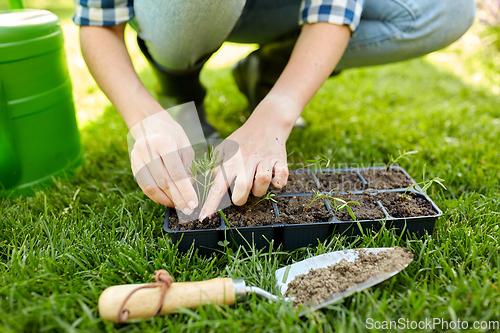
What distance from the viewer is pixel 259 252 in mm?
1162

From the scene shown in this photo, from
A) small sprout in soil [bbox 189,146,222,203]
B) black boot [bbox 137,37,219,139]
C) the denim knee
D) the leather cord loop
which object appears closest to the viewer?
the leather cord loop

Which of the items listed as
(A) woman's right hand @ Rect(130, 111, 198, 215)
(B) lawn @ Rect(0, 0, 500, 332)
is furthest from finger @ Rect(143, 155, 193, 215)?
(B) lawn @ Rect(0, 0, 500, 332)

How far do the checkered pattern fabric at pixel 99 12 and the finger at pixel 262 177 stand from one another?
2.77ft

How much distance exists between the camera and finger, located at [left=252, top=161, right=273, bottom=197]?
1146 millimetres

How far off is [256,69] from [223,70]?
1419 millimetres

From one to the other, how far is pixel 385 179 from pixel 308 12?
74cm

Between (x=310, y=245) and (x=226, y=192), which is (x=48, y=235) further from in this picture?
(x=310, y=245)

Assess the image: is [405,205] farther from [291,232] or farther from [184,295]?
[184,295]

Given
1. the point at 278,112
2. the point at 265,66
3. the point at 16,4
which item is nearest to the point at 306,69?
the point at 278,112

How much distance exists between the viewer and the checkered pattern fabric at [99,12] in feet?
4.57

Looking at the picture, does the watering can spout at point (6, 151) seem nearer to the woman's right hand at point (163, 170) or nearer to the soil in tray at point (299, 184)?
the woman's right hand at point (163, 170)

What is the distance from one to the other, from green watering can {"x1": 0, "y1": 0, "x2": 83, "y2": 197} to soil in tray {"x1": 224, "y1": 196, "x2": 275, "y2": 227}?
952 mm

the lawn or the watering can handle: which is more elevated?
the watering can handle

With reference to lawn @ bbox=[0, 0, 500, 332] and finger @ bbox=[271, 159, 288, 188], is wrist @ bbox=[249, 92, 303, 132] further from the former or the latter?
lawn @ bbox=[0, 0, 500, 332]
